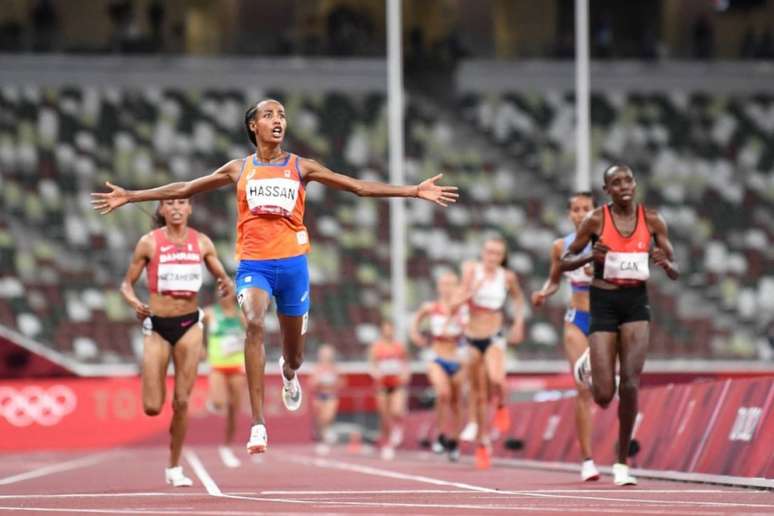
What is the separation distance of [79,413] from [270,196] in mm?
21238

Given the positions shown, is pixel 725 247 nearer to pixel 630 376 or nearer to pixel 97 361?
pixel 97 361

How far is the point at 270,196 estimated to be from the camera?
453 inches

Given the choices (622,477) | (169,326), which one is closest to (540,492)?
(622,477)

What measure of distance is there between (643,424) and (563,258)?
3479mm

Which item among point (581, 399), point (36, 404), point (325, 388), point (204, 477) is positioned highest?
point (581, 399)

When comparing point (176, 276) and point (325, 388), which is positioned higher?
point (176, 276)

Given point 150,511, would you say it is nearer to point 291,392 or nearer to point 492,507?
point 492,507

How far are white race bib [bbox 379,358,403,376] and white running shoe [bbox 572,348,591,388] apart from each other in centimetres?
1330

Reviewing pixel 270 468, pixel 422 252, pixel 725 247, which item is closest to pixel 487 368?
pixel 270 468

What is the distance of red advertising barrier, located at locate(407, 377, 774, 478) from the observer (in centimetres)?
1262

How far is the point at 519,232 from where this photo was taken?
37.6 meters

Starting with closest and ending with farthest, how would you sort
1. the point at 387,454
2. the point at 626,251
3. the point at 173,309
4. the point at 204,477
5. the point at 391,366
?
the point at 626,251, the point at 173,309, the point at 204,477, the point at 387,454, the point at 391,366

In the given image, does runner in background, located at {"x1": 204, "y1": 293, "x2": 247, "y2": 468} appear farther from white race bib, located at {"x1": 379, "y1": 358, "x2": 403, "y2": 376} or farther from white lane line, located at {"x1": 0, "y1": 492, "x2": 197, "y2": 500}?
white lane line, located at {"x1": 0, "y1": 492, "x2": 197, "y2": 500}

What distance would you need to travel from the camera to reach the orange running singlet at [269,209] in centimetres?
1151
